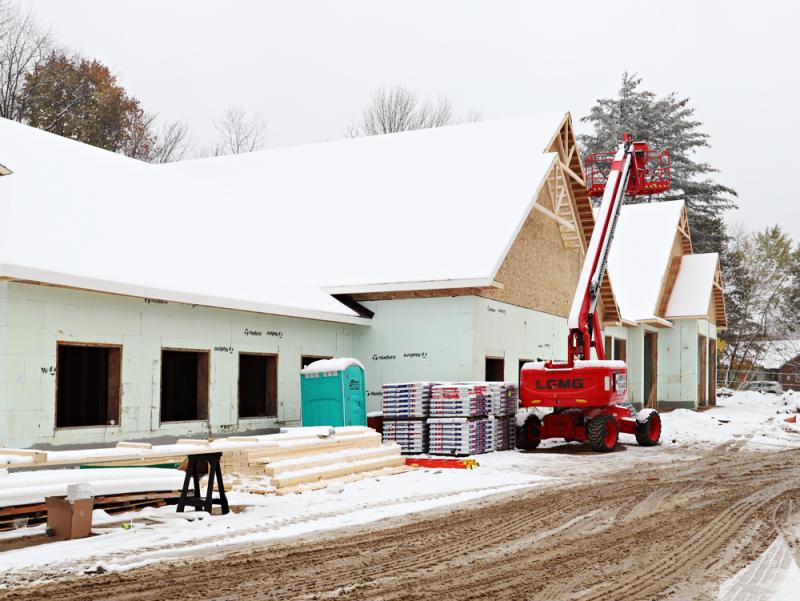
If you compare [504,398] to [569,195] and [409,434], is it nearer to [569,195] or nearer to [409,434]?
[409,434]

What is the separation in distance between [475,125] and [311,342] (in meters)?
10.2

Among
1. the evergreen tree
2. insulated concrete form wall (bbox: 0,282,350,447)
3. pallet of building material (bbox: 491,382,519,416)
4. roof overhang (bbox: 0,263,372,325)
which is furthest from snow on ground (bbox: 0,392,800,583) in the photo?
the evergreen tree

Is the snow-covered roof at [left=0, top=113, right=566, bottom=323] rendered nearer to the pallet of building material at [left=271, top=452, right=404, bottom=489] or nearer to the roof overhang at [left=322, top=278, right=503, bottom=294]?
the roof overhang at [left=322, top=278, right=503, bottom=294]

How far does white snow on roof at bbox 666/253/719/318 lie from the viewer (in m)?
36.1

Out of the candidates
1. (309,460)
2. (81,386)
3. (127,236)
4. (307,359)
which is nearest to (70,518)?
(309,460)

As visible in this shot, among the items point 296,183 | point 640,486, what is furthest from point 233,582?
Answer: point 296,183

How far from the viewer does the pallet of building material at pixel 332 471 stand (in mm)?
Result: 12109

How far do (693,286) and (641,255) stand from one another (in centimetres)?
277

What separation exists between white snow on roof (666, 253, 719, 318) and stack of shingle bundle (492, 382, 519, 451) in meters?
18.9

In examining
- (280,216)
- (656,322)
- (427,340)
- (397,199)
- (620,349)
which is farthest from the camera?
(656,322)

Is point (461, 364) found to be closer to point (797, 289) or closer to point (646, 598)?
point (646, 598)

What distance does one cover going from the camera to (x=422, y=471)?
48.7 feet

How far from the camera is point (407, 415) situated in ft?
57.9

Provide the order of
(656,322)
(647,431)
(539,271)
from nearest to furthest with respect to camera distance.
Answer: (647,431) → (539,271) → (656,322)
